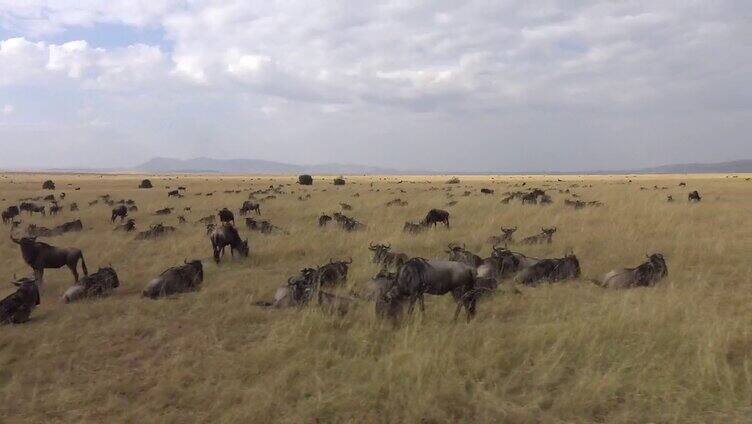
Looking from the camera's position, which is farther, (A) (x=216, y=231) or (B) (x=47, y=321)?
(A) (x=216, y=231)

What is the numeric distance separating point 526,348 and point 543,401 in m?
1.17

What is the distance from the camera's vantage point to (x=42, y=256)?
1021 cm

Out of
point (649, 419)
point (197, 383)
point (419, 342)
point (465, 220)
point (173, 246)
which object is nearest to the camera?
point (649, 419)

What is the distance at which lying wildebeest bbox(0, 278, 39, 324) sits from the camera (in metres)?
7.59

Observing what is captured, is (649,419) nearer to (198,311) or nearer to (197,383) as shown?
(197,383)

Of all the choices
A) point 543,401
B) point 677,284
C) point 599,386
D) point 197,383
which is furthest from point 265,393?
point 677,284

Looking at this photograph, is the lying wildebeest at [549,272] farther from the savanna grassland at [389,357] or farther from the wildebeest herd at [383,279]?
the savanna grassland at [389,357]

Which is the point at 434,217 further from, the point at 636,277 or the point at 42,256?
the point at 42,256

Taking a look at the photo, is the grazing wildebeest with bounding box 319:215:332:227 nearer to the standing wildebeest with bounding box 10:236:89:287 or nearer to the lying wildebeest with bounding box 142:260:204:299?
the lying wildebeest with bounding box 142:260:204:299

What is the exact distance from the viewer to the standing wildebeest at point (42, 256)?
10.0 metres

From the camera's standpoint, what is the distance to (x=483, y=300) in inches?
311

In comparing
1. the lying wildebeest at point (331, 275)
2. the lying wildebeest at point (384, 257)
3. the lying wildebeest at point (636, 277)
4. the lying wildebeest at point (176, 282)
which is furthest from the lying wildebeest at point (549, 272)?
the lying wildebeest at point (176, 282)

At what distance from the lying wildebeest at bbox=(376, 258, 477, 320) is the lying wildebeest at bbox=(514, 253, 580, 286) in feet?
8.65

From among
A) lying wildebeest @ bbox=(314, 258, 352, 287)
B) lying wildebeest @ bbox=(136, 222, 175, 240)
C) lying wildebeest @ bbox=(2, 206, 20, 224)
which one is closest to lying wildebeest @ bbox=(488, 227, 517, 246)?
lying wildebeest @ bbox=(314, 258, 352, 287)
